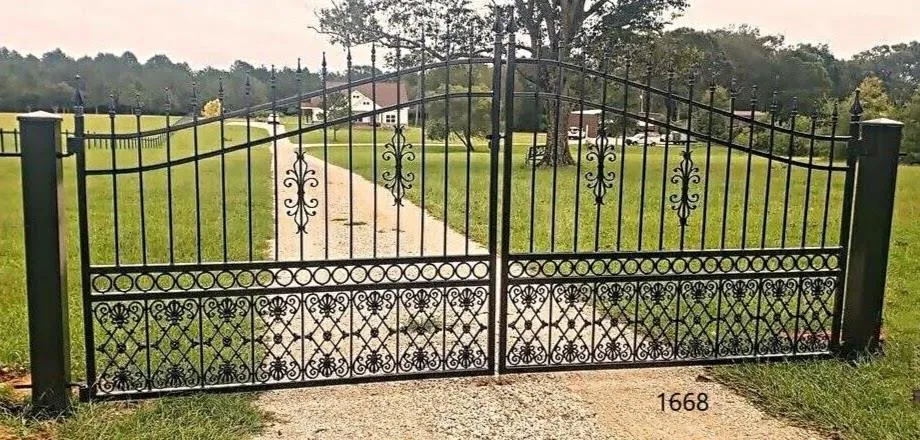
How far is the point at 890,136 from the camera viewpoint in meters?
4.77

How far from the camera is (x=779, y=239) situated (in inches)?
402

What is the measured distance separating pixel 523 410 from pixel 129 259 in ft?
17.6

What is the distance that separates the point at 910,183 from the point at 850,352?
16.4 meters

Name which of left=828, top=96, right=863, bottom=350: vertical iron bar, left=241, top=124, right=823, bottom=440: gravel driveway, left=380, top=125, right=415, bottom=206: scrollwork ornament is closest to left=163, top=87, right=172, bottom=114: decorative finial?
left=380, top=125, right=415, bottom=206: scrollwork ornament

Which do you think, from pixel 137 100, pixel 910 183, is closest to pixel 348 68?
pixel 137 100

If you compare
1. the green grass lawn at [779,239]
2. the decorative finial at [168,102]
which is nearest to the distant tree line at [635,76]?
the decorative finial at [168,102]

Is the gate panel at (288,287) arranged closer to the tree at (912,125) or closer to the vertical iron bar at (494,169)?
the vertical iron bar at (494,169)

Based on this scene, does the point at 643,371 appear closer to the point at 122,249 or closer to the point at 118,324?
the point at 118,324

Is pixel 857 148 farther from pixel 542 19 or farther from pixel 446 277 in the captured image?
pixel 542 19

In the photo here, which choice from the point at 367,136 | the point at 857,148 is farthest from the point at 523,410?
the point at 367,136

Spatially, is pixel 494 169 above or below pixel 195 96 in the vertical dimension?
below

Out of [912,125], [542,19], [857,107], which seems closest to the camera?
[857,107]

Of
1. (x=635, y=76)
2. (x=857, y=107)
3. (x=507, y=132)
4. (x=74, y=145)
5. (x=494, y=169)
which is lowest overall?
(x=494, y=169)

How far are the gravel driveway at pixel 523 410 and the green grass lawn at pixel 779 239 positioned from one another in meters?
0.33
